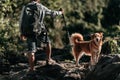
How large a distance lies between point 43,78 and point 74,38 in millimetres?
2358

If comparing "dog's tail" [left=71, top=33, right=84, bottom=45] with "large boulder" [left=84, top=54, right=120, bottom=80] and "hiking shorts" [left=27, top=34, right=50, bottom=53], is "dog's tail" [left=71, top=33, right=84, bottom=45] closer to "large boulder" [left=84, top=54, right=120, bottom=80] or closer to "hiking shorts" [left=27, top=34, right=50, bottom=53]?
"hiking shorts" [left=27, top=34, right=50, bottom=53]

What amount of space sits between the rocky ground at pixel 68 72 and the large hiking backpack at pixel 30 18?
1.23 metres

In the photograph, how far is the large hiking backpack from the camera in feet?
37.9

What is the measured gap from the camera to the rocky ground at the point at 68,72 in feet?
33.2

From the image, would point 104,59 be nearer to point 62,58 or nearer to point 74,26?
point 62,58

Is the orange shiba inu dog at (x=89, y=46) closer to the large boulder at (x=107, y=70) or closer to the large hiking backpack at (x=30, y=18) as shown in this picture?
the large boulder at (x=107, y=70)

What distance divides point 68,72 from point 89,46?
175 cm

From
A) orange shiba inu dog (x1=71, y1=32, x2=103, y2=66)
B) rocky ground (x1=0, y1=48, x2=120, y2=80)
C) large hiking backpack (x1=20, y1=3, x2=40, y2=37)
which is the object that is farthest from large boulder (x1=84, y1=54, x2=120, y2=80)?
large hiking backpack (x1=20, y1=3, x2=40, y2=37)

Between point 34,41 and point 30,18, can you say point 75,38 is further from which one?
point 30,18

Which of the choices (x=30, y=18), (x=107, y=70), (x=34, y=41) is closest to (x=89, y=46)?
(x=34, y=41)

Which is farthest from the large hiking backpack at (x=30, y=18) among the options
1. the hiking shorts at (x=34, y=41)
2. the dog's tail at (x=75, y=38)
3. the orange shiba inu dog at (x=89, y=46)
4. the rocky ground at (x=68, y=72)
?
the dog's tail at (x=75, y=38)

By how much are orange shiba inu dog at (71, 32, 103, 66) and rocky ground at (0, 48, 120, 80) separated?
43 cm

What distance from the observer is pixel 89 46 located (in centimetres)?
1318

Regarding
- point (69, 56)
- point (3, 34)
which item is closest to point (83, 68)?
point (69, 56)
